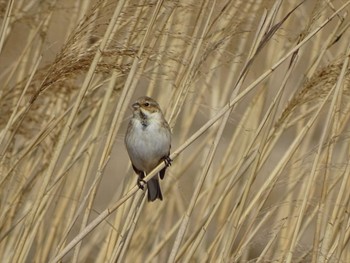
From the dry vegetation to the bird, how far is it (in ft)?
0.34

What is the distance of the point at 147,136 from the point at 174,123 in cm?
29

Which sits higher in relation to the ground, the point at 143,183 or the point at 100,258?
the point at 143,183

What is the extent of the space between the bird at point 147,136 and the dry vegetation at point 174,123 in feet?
0.34

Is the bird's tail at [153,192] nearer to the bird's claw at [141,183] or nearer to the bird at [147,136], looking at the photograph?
the bird at [147,136]

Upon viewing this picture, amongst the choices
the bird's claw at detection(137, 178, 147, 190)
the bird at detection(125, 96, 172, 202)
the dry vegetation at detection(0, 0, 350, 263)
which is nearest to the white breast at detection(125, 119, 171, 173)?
the bird at detection(125, 96, 172, 202)

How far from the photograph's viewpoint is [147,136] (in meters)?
2.74

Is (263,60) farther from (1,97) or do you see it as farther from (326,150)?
(1,97)

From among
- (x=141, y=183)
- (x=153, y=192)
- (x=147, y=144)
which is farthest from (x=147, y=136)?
(x=141, y=183)

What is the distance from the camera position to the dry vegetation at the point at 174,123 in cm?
225

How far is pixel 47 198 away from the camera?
248 centimetres

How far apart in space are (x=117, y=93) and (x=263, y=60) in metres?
0.72

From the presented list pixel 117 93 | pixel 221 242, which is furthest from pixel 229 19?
pixel 221 242

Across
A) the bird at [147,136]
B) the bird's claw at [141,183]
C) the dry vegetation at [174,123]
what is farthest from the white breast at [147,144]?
the bird's claw at [141,183]

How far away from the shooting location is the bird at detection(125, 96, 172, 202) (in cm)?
273
